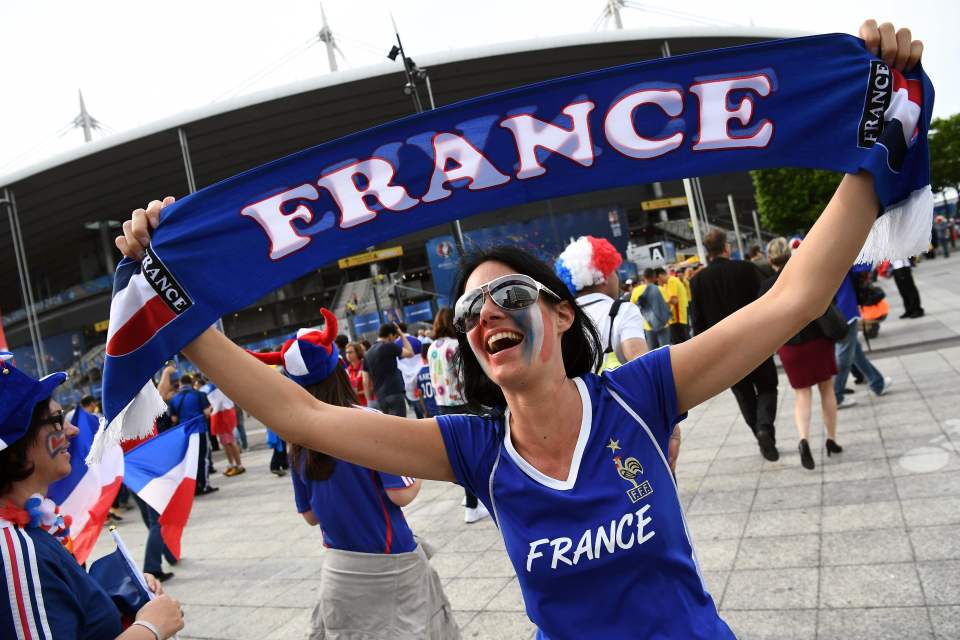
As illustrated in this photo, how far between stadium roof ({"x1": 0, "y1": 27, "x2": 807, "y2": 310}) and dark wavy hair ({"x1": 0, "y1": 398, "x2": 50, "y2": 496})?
126 ft

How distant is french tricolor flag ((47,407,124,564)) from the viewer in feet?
10.3

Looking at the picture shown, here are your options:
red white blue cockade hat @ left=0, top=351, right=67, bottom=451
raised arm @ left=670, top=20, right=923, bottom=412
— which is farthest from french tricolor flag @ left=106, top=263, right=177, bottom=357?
raised arm @ left=670, top=20, right=923, bottom=412

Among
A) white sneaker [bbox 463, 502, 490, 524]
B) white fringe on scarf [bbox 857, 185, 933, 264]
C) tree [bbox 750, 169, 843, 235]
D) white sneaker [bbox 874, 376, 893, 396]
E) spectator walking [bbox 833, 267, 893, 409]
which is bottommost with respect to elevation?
white sneaker [bbox 463, 502, 490, 524]

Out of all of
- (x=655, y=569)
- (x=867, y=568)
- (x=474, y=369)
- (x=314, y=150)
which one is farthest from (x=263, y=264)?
(x=867, y=568)

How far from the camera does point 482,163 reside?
2.11m

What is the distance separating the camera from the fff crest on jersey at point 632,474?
1.61m

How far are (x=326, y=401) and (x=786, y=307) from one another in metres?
2.05

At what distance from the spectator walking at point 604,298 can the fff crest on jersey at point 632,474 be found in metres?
2.58

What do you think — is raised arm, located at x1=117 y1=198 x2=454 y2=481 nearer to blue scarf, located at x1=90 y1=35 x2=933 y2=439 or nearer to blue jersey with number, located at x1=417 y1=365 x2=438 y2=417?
blue scarf, located at x1=90 y1=35 x2=933 y2=439

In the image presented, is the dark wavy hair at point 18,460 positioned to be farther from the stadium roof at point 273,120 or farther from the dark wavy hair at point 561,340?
the stadium roof at point 273,120

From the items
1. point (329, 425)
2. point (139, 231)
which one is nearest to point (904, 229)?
point (329, 425)

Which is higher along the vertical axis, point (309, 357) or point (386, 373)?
point (309, 357)

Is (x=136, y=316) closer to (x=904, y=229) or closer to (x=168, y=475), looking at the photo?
(x=904, y=229)

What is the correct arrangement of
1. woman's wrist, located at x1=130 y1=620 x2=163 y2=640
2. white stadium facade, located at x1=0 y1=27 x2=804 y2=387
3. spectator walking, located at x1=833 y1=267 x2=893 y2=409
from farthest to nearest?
white stadium facade, located at x1=0 y1=27 x2=804 y2=387 → spectator walking, located at x1=833 y1=267 x2=893 y2=409 → woman's wrist, located at x1=130 y1=620 x2=163 y2=640
